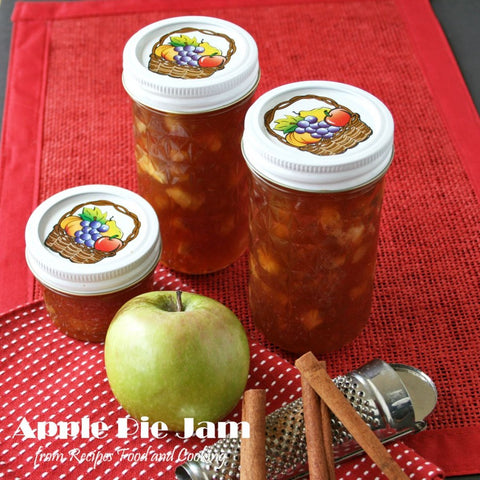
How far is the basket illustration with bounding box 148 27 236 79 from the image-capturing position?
0.96 meters

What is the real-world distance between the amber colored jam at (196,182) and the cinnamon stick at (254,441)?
291 mm

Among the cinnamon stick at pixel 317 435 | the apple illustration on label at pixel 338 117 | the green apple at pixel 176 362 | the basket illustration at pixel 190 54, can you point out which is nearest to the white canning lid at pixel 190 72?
the basket illustration at pixel 190 54

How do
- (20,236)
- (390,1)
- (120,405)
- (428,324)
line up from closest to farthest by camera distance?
(120,405), (428,324), (20,236), (390,1)

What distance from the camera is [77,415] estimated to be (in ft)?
2.90

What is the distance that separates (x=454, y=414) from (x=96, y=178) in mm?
618

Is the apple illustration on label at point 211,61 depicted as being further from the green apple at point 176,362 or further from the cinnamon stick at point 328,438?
the cinnamon stick at point 328,438

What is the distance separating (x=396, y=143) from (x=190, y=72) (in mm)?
437

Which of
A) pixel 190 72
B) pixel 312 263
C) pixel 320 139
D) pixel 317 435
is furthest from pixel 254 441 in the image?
pixel 190 72

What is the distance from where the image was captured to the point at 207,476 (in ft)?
2.57

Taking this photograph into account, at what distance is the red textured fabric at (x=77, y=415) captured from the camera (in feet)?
2.72

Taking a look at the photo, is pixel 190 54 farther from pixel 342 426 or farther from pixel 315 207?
pixel 342 426

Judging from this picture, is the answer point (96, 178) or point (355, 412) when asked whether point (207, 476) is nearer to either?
point (355, 412)

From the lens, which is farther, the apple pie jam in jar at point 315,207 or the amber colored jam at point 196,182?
the amber colored jam at point 196,182

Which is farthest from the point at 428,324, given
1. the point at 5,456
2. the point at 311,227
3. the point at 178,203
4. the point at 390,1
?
the point at 390,1
